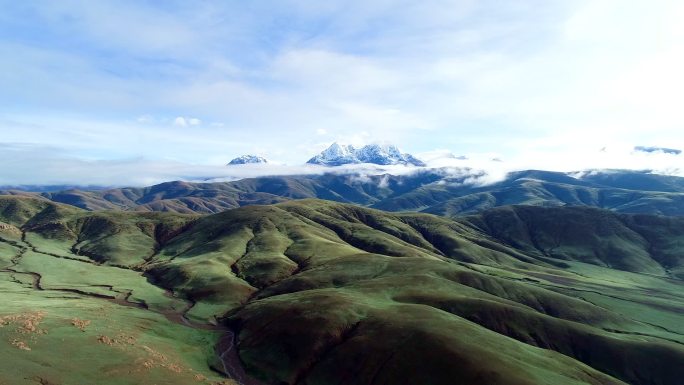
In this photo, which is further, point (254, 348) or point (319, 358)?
point (254, 348)

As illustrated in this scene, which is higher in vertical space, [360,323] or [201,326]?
[360,323]

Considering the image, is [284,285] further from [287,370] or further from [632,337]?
[632,337]

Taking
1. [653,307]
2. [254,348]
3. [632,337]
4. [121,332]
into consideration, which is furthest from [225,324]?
[653,307]

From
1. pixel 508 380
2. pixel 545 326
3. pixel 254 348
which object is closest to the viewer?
pixel 508 380

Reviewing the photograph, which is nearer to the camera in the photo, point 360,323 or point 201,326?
point 360,323

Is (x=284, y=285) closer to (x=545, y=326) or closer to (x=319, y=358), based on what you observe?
(x=319, y=358)

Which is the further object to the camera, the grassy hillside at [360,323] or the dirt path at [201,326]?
the dirt path at [201,326]

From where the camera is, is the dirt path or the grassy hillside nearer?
the grassy hillside

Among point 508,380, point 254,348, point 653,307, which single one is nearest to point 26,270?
point 254,348

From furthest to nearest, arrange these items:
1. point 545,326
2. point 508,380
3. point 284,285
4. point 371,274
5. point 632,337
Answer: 1. point 371,274
2. point 284,285
3. point 632,337
4. point 545,326
5. point 508,380

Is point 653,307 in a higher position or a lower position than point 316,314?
lower
